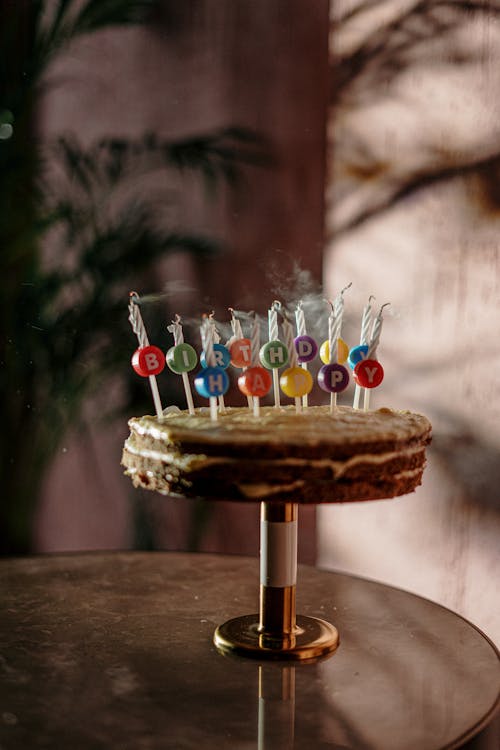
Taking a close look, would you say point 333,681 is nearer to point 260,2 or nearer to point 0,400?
point 0,400

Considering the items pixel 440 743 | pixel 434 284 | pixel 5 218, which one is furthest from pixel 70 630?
pixel 5 218

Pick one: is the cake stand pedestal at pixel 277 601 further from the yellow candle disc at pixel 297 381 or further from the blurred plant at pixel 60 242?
the blurred plant at pixel 60 242

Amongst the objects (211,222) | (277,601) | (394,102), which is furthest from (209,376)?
(211,222)

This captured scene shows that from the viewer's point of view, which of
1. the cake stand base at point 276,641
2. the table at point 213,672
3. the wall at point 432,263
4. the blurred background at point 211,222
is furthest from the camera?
the blurred background at point 211,222

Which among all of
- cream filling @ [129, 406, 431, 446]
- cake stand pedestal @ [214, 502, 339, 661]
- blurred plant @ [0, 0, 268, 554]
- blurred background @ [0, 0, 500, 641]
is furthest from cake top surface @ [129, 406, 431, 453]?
blurred plant @ [0, 0, 268, 554]

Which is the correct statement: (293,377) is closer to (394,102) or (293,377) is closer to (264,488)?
(264,488)

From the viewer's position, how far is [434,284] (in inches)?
77.6

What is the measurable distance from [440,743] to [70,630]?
2.08 feet

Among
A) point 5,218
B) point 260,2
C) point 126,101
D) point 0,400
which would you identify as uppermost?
point 260,2

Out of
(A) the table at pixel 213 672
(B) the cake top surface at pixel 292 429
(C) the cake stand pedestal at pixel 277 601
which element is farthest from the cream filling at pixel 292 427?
(A) the table at pixel 213 672

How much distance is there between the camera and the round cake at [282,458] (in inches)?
44.7

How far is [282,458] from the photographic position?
1.14 meters

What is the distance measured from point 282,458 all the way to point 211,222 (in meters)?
1.49

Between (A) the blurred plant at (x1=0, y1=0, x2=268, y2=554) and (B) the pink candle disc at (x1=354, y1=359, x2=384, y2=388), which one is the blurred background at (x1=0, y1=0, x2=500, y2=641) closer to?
(A) the blurred plant at (x1=0, y1=0, x2=268, y2=554)
